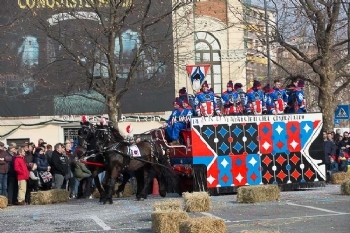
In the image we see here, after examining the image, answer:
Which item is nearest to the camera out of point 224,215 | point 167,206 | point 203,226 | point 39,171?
point 203,226

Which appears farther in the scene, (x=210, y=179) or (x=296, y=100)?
(x=296, y=100)

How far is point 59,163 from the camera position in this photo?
2330cm


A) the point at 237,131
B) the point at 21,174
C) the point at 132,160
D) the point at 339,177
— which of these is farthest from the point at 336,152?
the point at 21,174

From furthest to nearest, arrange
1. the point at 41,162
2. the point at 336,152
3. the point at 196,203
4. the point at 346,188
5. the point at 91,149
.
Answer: the point at 336,152 → the point at 41,162 → the point at 91,149 → the point at 346,188 → the point at 196,203

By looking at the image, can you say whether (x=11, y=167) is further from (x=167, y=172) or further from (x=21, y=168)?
(x=167, y=172)

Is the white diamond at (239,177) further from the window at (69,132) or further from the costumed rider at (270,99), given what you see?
the window at (69,132)

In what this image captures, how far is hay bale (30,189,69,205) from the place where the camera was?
21766 mm

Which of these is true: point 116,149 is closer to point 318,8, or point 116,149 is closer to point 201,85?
point 201,85

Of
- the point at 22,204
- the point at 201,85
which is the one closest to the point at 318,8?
the point at 201,85

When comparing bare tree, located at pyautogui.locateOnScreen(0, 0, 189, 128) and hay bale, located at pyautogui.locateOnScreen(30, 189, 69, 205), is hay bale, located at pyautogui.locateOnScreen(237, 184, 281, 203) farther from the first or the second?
bare tree, located at pyautogui.locateOnScreen(0, 0, 189, 128)

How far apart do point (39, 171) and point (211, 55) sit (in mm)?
19608

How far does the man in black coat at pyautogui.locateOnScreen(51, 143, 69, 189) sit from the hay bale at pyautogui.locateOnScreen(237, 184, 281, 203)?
646 cm

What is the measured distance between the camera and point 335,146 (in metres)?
27.2

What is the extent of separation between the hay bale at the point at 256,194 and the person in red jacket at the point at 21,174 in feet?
20.1
